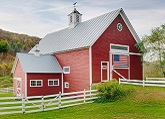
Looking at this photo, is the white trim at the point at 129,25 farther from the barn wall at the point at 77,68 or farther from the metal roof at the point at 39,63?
the metal roof at the point at 39,63

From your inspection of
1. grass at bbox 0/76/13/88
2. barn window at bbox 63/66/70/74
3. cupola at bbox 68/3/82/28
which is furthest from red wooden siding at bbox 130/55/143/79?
grass at bbox 0/76/13/88

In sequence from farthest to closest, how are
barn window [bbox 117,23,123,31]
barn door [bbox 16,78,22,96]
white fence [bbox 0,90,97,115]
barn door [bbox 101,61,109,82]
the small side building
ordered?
barn door [bbox 16,78,22,96] → barn window [bbox 117,23,123,31] → the small side building → barn door [bbox 101,61,109,82] → white fence [bbox 0,90,97,115]

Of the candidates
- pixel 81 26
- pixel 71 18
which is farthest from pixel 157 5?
pixel 71 18

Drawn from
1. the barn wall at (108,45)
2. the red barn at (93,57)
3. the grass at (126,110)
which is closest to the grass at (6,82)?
the red barn at (93,57)

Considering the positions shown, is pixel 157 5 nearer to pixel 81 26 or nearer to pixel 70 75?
pixel 81 26

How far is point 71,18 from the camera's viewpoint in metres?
30.8

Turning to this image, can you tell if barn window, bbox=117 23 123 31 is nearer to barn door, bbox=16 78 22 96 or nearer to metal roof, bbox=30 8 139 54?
metal roof, bbox=30 8 139 54

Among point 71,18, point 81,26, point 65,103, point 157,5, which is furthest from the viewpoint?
point 71,18

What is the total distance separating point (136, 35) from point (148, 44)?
168 centimetres

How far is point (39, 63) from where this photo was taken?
26.5 metres

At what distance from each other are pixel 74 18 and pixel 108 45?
796 cm

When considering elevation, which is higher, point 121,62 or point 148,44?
point 148,44

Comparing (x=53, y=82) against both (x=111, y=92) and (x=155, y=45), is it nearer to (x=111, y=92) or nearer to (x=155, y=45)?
(x=111, y=92)

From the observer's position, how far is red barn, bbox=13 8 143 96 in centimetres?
2339
